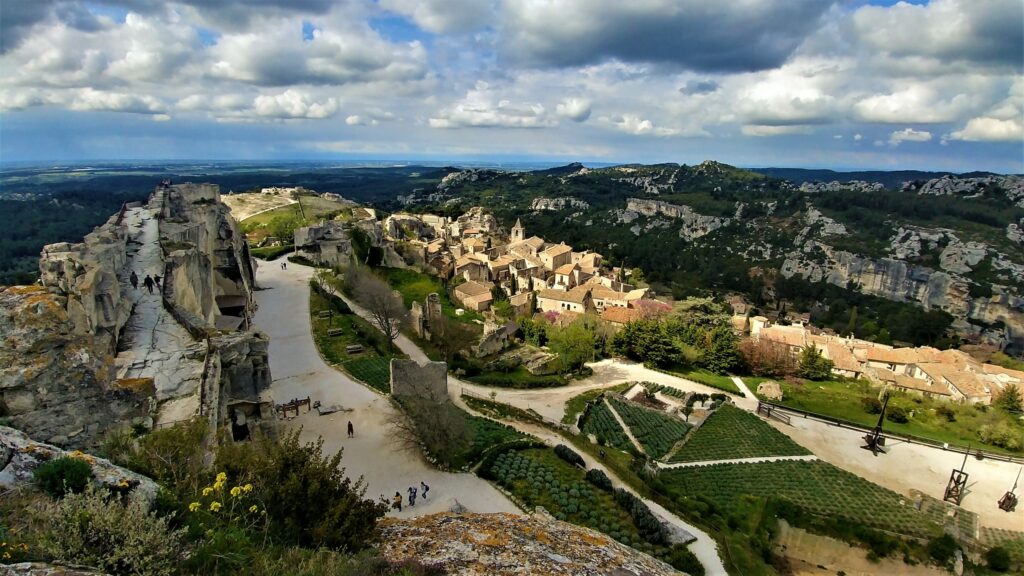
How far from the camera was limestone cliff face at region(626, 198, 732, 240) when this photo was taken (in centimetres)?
13512

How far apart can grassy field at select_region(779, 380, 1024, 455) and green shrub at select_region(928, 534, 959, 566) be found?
46.7ft

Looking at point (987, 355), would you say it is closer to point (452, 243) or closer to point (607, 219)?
point (452, 243)

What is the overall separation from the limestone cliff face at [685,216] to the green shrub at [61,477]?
454 ft

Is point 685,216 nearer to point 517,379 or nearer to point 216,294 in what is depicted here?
point 517,379

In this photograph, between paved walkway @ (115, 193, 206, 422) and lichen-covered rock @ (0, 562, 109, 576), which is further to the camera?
paved walkway @ (115, 193, 206, 422)

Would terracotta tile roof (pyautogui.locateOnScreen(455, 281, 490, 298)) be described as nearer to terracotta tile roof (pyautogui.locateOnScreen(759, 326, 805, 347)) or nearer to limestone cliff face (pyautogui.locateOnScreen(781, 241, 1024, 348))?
terracotta tile roof (pyautogui.locateOnScreen(759, 326, 805, 347))

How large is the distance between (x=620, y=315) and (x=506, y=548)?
4580 cm

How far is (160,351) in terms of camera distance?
46.8ft

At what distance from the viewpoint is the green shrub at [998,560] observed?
75.0 feet

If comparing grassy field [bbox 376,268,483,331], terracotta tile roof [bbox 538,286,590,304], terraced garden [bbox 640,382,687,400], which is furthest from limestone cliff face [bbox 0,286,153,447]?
terracotta tile roof [bbox 538,286,590,304]

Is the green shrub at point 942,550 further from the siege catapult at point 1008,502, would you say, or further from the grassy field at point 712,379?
the grassy field at point 712,379

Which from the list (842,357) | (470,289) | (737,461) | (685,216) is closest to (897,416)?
(842,357)

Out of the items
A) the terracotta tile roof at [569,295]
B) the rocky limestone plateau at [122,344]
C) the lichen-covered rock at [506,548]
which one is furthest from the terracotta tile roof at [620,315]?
the lichen-covered rock at [506,548]

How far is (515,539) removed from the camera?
836 cm
